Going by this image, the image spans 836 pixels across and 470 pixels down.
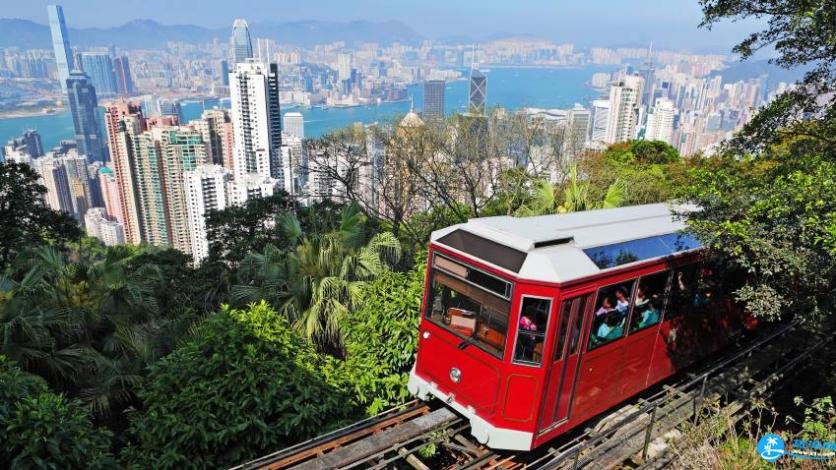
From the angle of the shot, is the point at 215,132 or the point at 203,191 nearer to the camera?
the point at 203,191

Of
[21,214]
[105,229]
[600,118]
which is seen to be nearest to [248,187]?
[105,229]

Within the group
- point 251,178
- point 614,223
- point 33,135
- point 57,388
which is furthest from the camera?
point 33,135

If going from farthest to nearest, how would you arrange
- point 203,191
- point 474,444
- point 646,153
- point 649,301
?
point 203,191 → point 646,153 → point 649,301 → point 474,444

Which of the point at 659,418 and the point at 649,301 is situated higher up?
the point at 649,301

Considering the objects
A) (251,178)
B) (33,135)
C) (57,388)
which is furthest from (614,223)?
(33,135)

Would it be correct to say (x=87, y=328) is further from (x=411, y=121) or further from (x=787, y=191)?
(x=411, y=121)

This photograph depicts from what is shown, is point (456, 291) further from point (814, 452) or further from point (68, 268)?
point (68, 268)
